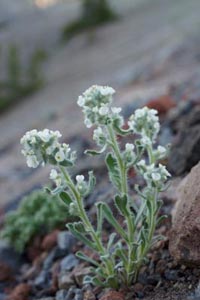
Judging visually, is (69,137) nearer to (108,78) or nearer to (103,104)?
(103,104)

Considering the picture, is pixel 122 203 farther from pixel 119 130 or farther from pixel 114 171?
pixel 119 130

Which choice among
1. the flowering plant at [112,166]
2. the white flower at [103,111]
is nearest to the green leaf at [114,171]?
the flowering plant at [112,166]

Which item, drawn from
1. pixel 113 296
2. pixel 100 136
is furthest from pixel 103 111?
pixel 113 296

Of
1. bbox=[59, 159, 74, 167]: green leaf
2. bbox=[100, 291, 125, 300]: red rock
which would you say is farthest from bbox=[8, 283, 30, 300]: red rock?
bbox=[59, 159, 74, 167]: green leaf

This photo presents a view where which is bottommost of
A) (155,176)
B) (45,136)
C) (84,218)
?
(155,176)

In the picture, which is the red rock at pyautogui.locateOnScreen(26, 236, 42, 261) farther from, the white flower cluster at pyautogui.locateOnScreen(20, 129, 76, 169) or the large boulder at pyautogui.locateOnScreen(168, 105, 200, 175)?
the white flower cluster at pyautogui.locateOnScreen(20, 129, 76, 169)

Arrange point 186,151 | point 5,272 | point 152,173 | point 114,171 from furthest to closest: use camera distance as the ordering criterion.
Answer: point 5,272 < point 186,151 < point 114,171 < point 152,173

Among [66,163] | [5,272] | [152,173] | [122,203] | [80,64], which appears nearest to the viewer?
[152,173]
